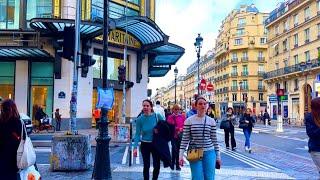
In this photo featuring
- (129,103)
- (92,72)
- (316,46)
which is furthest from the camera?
→ (316,46)

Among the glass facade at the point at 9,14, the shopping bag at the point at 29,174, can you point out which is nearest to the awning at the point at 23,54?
the glass facade at the point at 9,14

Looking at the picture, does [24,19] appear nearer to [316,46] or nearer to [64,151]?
[64,151]

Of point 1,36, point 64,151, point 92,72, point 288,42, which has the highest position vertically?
point 288,42

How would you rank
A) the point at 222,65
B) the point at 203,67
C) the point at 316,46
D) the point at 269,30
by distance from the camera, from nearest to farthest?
the point at 316,46, the point at 269,30, the point at 222,65, the point at 203,67

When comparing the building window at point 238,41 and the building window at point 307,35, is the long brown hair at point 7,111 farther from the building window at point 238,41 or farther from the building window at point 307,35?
the building window at point 238,41

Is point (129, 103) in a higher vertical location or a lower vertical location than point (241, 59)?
lower

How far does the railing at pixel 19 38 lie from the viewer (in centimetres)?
2703

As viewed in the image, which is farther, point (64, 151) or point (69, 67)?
point (69, 67)

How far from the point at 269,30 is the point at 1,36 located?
1851 inches

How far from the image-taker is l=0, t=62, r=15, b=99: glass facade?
29000 millimetres

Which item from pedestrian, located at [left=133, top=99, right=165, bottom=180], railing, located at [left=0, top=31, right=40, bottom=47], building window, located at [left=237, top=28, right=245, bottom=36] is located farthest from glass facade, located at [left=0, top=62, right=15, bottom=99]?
building window, located at [left=237, top=28, right=245, bottom=36]

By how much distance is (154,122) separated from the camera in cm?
824

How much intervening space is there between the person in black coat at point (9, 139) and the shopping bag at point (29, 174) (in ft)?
0.23

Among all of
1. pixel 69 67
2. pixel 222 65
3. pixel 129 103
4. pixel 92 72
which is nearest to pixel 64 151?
pixel 69 67
